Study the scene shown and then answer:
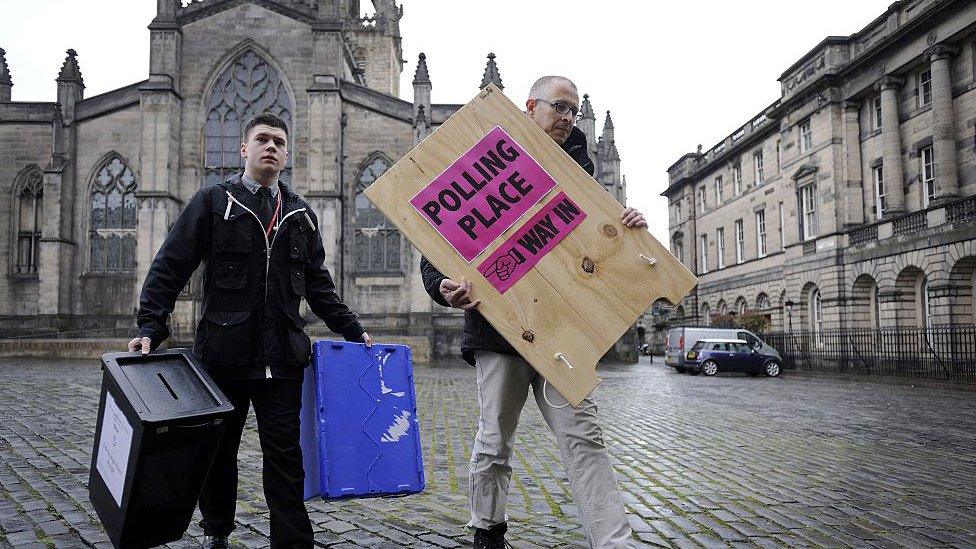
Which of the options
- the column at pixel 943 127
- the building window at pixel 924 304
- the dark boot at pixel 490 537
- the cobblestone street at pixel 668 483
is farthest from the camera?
the building window at pixel 924 304

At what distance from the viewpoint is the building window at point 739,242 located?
4390 cm

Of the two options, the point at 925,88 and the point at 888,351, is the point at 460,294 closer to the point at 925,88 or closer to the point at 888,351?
the point at 888,351

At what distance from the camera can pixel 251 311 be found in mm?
3381

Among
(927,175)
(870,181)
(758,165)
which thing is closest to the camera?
(927,175)

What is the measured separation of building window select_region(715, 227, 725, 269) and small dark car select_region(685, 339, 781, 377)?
22.1 meters

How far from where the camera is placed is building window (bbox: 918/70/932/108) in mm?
27016

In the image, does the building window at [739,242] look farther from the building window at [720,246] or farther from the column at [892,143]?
the column at [892,143]

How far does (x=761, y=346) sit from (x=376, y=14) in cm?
3532

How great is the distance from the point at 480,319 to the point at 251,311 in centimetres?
111

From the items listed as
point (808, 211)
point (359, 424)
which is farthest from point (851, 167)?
point (359, 424)

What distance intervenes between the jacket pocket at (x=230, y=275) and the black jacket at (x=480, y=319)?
86 cm

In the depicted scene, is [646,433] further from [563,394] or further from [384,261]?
[384,261]

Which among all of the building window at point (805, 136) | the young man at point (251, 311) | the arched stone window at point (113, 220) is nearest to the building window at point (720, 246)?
the building window at point (805, 136)

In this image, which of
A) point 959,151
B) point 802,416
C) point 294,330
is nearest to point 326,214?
point 802,416
